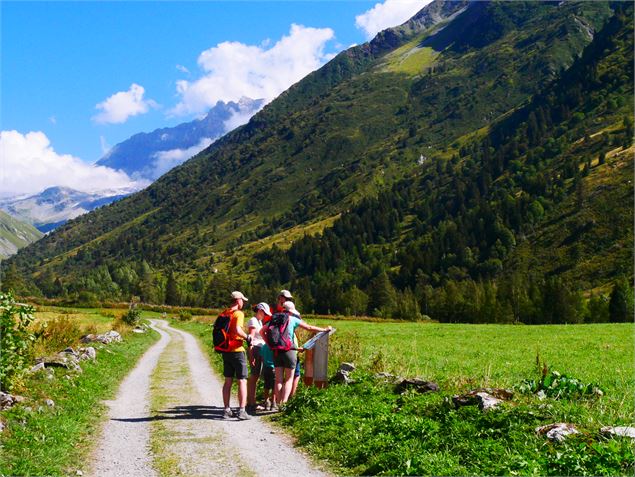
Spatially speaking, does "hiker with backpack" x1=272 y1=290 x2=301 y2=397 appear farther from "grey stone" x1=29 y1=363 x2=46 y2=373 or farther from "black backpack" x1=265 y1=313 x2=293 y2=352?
"grey stone" x1=29 y1=363 x2=46 y2=373

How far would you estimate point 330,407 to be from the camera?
14.4 metres

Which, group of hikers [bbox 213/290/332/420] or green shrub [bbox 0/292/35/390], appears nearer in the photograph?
green shrub [bbox 0/292/35/390]

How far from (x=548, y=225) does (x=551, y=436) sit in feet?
621

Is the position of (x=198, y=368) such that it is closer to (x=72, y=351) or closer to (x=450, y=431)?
(x=72, y=351)

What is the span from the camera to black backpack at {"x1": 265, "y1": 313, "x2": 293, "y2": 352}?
49.7ft

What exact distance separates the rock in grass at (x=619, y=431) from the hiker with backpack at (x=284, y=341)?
26.2ft

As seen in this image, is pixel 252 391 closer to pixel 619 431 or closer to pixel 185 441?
pixel 185 441

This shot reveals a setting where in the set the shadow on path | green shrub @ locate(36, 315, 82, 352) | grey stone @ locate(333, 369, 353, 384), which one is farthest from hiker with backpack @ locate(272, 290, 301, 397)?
green shrub @ locate(36, 315, 82, 352)

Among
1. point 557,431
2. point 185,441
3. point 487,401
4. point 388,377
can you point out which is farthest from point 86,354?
point 557,431

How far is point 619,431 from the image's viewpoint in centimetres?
991

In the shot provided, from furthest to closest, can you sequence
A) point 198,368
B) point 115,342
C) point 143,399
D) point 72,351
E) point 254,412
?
1. point 115,342
2. point 198,368
3. point 72,351
4. point 143,399
5. point 254,412

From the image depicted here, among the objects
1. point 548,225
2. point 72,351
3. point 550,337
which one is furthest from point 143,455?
point 548,225

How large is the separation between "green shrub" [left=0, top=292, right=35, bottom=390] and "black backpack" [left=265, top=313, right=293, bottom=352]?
255 inches

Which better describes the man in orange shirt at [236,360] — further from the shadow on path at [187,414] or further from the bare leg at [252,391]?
the bare leg at [252,391]
